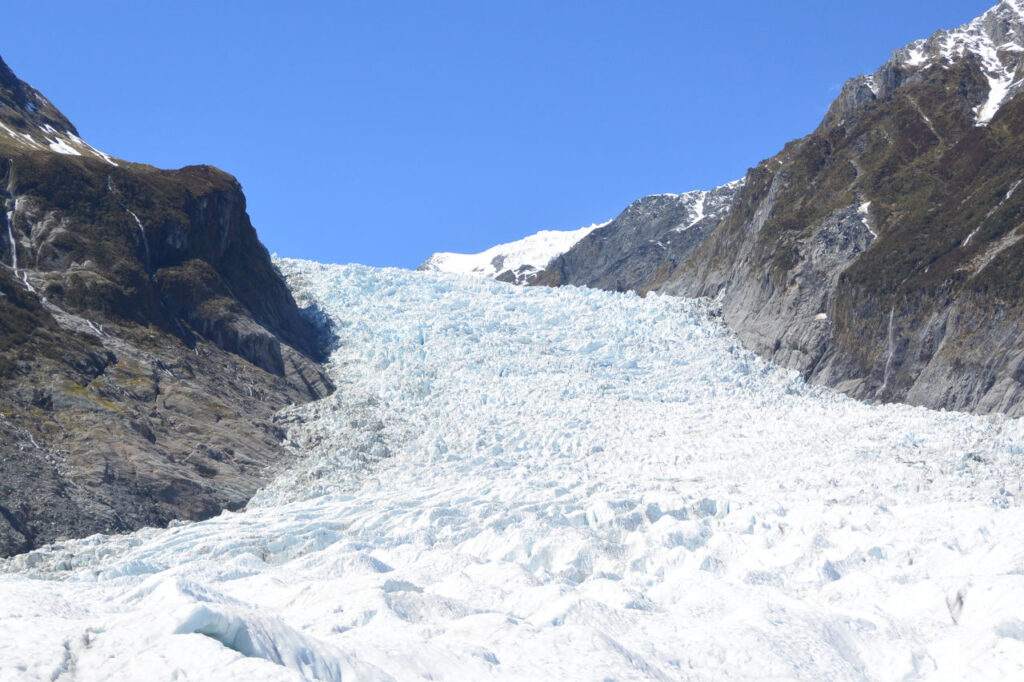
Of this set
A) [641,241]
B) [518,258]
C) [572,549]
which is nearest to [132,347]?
[572,549]

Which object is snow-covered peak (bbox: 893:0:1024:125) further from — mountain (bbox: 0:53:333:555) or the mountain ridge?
mountain (bbox: 0:53:333:555)

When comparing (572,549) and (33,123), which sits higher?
(33,123)

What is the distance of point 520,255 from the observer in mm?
145250

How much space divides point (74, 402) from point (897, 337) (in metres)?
36.1

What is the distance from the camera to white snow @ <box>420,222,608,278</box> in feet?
459

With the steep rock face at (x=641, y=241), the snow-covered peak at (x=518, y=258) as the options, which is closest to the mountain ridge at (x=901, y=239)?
the steep rock face at (x=641, y=241)

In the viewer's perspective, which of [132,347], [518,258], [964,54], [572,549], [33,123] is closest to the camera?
[572,549]

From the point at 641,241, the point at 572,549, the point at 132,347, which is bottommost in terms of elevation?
the point at 572,549

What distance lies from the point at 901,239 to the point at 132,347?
3877 centimetres

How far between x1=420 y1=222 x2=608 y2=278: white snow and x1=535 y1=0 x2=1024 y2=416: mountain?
216 feet

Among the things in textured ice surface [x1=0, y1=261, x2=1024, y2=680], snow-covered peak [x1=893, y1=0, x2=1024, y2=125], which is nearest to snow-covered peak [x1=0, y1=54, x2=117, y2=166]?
textured ice surface [x1=0, y1=261, x2=1024, y2=680]

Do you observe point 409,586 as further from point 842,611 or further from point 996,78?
point 996,78

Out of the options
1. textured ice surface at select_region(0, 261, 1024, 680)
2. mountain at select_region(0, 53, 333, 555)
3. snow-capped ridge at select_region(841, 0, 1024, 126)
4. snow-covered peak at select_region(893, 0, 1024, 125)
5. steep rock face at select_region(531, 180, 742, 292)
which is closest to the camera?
textured ice surface at select_region(0, 261, 1024, 680)

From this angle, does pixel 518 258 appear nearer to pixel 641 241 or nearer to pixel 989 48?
pixel 641 241
